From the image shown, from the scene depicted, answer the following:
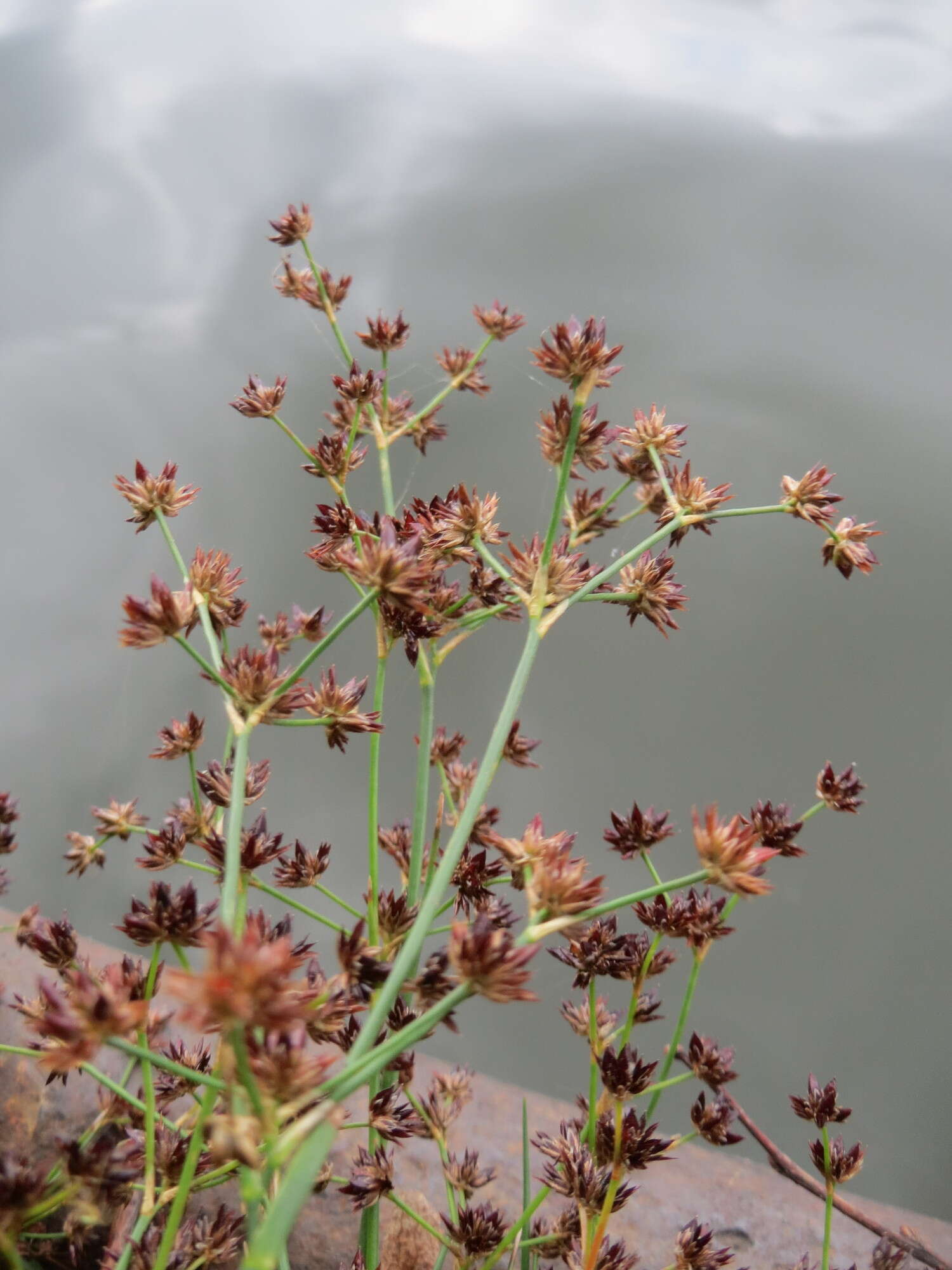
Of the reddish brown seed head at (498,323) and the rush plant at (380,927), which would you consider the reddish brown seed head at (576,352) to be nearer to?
the rush plant at (380,927)

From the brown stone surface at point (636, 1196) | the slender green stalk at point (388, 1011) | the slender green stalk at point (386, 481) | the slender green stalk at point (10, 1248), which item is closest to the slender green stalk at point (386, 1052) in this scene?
the slender green stalk at point (388, 1011)

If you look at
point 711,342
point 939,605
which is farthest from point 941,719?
point 711,342

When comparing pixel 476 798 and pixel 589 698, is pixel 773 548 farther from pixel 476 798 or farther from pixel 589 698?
pixel 476 798

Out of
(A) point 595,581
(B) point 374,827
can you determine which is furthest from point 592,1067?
(A) point 595,581

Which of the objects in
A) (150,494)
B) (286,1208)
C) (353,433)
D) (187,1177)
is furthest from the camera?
(353,433)

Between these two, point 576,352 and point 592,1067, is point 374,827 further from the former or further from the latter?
point 576,352
